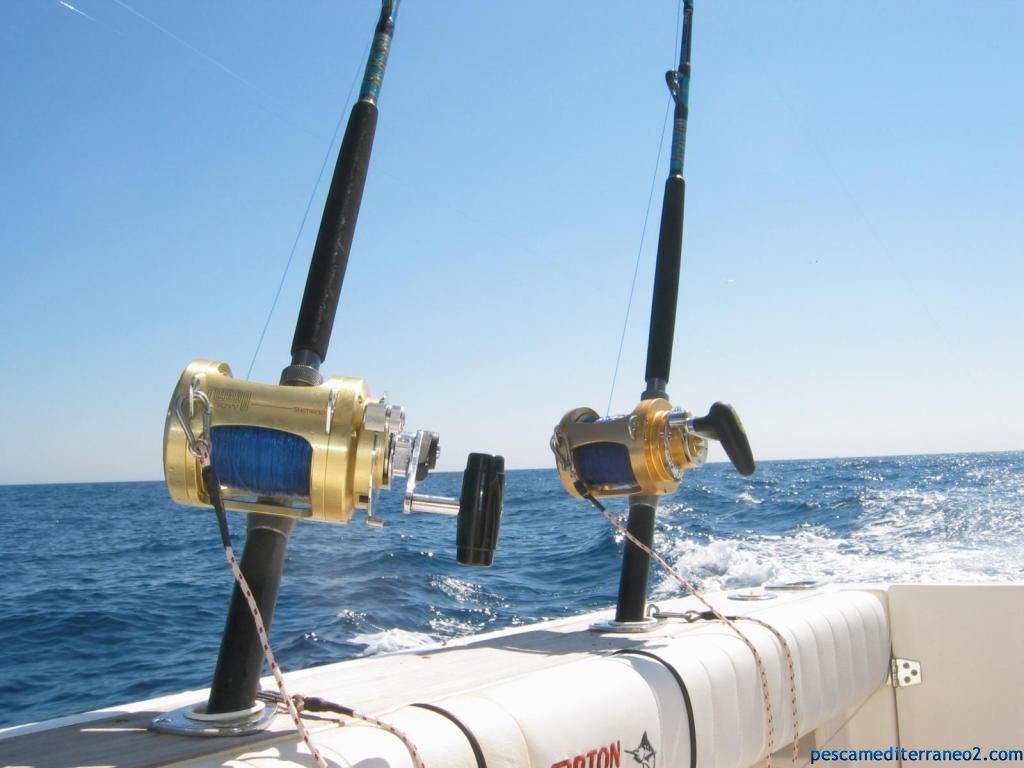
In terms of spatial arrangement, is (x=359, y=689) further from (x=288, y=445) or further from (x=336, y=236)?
(x=336, y=236)

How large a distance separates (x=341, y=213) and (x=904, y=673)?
8.55 ft

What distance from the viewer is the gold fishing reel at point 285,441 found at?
1503 mm

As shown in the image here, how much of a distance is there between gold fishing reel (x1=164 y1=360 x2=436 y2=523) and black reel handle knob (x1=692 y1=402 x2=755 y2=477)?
2.74ft

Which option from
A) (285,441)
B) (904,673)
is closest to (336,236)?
(285,441)

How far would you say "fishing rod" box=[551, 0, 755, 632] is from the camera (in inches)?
85.9

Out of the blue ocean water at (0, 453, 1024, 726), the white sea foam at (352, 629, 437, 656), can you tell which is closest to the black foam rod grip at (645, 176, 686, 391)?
the blue ocean water at (0, 453, 1024, 726)

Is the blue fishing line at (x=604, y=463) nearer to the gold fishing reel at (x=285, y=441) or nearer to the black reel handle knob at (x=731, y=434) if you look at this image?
the black reel handle knob at (x=731, y=434)

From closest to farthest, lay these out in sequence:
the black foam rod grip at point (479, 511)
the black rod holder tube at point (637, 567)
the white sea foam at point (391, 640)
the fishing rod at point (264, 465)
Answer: the fishing rod at point (264, 465) < the black foam rod grip at point (479, 511) < the black rod holder tube at point (637, 567) < the white sea foam at point (391, 640)

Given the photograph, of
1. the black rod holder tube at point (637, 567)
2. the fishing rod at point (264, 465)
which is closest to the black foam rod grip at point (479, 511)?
the fishing rod at point (264, 465)

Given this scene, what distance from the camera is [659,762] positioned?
1841mm

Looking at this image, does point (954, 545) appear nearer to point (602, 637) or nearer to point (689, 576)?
point (689, 576)

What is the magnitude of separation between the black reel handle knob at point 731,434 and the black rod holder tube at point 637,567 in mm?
609

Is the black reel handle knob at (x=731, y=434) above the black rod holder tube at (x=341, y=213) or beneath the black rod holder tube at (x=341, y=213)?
beneath

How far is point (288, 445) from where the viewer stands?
152cm
